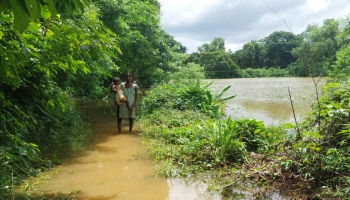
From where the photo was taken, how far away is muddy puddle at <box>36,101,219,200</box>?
4.14 m

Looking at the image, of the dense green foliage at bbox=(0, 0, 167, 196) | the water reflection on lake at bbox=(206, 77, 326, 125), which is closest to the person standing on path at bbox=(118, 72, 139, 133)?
the dense green foliage at bbox=(0, 0, 167, 196)

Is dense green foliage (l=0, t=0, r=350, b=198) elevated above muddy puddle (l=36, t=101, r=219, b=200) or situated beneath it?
elevated above

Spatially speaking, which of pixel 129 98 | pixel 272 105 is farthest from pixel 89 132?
pixel 272 105

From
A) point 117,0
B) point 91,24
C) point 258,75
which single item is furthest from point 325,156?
point 258,75

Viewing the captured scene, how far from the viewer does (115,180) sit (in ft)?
15.5

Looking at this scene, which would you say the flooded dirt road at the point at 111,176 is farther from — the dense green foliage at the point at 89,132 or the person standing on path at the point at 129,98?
the person standing on path at the point at 129,98

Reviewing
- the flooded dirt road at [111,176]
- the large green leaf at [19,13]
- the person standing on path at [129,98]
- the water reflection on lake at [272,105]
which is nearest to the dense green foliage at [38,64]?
the large green leaf at [19,13]

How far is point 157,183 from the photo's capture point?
454 centimetres

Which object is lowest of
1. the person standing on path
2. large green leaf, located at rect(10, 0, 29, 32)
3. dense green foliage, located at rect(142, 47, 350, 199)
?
dense green foliage, located at rect(142, 47, 350, 199)

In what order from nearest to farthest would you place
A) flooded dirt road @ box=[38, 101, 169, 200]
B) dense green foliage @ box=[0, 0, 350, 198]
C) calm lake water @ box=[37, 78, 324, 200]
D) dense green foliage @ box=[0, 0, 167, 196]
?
dense green foliage @ box=[0, 0, 167, 196] → dense green foliage @ box=[0, 0, 350, 198] → calm lake water @ box=[37, 78, 324, 200] → flooded dirt road @ box=[38, 101, 169, 200]

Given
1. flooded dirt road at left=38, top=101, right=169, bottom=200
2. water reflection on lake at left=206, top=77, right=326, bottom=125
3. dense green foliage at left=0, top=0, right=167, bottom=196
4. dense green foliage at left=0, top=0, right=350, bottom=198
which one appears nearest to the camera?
dense green foliage at left=0, top=0, right=167, bottom=196

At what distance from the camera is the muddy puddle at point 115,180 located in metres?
4.14

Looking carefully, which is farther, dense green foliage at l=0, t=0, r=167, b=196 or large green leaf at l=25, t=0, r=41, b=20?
dense green foliage at l=0, t=0, r=167, b=196

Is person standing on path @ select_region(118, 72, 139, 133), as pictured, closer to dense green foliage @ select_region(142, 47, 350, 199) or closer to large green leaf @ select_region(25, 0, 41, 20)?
dense green foliage @ select_region(142, 47, 350, 199)
